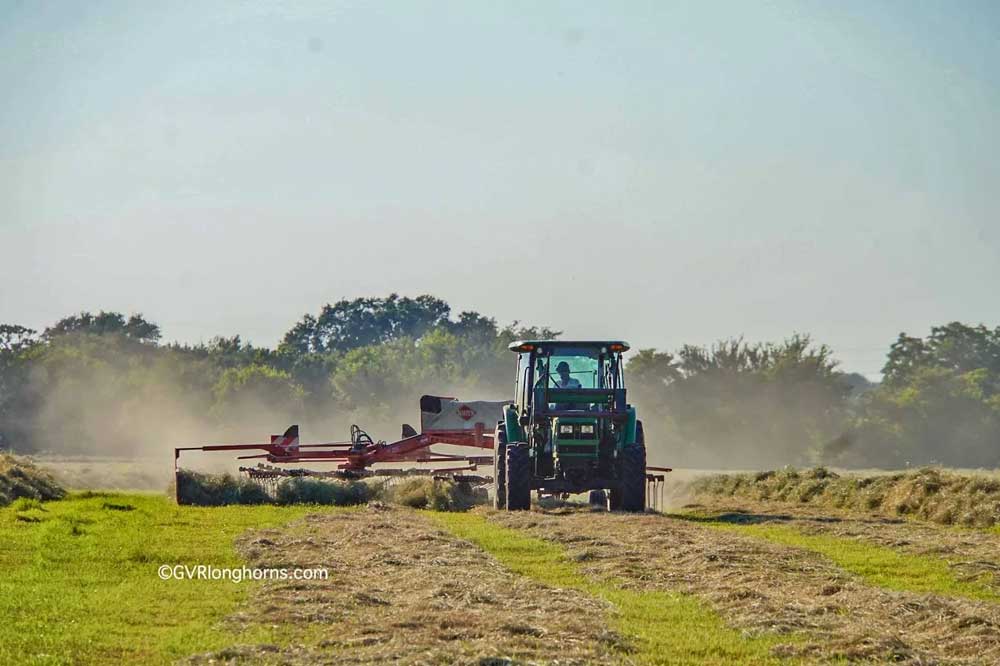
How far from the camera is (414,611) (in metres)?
11.2

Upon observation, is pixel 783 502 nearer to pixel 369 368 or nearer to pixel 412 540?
pixel 412 540

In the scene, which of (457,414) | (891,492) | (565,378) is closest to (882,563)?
(891,492)

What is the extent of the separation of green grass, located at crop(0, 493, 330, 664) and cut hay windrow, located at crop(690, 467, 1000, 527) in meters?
10.3

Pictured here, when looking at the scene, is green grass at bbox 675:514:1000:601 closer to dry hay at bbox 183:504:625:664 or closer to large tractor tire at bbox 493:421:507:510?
dry hay at bbox 183:504:625:664

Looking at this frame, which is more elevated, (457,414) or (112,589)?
(457,414)

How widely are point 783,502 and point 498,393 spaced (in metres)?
52.0

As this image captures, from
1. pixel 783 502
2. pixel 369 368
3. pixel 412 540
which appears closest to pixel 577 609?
pixel 412 540

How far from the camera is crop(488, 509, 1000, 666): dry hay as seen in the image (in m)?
10.2

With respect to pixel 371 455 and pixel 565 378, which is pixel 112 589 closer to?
pixel 565 378

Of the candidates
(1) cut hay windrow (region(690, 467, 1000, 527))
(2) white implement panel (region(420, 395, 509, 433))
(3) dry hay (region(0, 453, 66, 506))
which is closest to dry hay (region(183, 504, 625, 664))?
(1) cut hay windrow (region(690, 467, 1000, 527))

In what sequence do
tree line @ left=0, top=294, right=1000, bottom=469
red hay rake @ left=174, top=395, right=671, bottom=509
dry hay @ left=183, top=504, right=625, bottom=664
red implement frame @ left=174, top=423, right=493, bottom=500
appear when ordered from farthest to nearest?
tree line @ left=0, top=294, right=1000, bottom=469 < red implement frame @ left=174, top=423, right=493, bottom=500 < red hay rake @ left=174, top=395, right=671, bottom=509 < dry hay @ left=183, top=504, right=625, bottom=664

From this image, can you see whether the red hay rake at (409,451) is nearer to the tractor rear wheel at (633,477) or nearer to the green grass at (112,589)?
the tractor rear wheel at (633,477)

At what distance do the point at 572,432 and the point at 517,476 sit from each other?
3.95ft

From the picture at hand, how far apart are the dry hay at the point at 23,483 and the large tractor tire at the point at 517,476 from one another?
902 centimetres
